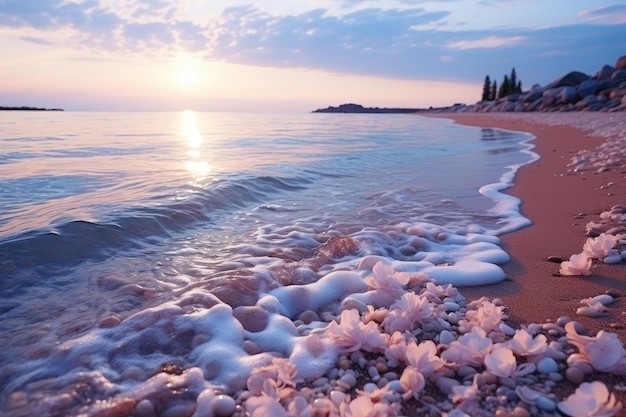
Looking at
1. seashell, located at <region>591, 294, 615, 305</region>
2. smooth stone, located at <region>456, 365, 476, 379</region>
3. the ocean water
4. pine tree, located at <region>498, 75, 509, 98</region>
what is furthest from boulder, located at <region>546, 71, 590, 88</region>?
smooth stone, located at <region>456, 365, 476, 379</region>

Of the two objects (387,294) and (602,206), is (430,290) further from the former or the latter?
(602,206)

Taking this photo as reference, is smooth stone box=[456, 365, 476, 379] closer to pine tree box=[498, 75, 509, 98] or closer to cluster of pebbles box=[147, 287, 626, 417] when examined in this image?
cluster of pebbles box=[147, 287, 626, 417]

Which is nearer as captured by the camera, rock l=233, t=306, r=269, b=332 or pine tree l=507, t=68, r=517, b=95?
rock l=233, t=306, r=269, b=332

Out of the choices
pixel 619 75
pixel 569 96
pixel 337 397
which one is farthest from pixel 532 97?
pixel 337 397

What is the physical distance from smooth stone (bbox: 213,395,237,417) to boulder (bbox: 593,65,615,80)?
59.3 metres

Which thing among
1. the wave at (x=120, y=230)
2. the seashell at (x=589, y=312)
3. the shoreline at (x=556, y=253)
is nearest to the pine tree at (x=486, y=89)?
the shoreline at (x=556, y=253)

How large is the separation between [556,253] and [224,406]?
9.20 ft

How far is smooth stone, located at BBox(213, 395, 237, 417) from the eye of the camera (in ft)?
5.41

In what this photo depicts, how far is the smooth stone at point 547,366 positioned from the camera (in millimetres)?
1708

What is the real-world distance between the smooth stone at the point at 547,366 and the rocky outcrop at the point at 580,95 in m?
35.1

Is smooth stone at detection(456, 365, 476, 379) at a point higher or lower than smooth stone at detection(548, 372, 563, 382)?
lower

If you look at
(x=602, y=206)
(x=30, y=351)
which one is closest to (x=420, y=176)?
(x=602, y=206)

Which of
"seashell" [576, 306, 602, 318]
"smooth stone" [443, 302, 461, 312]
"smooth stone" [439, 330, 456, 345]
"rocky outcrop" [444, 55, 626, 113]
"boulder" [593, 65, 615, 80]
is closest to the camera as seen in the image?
"smooth stone" [439, 330, 456, 345]

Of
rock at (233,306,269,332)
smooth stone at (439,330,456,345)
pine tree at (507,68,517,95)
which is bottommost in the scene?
rock at (233,306,269,332)
